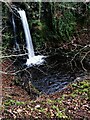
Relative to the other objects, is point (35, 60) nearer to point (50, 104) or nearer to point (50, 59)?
point (50, 59)

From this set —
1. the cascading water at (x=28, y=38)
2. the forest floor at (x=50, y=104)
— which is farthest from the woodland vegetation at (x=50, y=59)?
the cascading water at (x=28, y=38)

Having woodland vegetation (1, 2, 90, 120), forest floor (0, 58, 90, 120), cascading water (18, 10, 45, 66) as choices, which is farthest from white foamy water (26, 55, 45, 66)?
forest floor (0, 58, 90, 120)

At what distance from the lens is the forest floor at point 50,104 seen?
4.88m

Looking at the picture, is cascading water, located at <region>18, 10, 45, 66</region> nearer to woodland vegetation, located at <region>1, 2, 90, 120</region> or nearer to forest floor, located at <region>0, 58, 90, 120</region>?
woodland vegetation, located at <region>1, 2, 90, 120</region>

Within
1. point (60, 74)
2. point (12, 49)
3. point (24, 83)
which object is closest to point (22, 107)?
point (24, 83)

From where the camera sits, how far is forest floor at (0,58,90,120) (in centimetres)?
488

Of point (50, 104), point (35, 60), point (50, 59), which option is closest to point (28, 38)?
point (35, 60)

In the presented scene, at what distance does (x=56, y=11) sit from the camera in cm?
821

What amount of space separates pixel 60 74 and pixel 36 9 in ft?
7.46

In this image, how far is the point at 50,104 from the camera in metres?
5.25

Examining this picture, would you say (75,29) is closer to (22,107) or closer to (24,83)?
(24,83)

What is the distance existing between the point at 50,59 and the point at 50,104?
100 inches

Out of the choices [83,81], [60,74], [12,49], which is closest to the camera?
[83,81]

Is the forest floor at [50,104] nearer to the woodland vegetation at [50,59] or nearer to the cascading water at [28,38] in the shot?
the woodland vegetation at [50,59]
